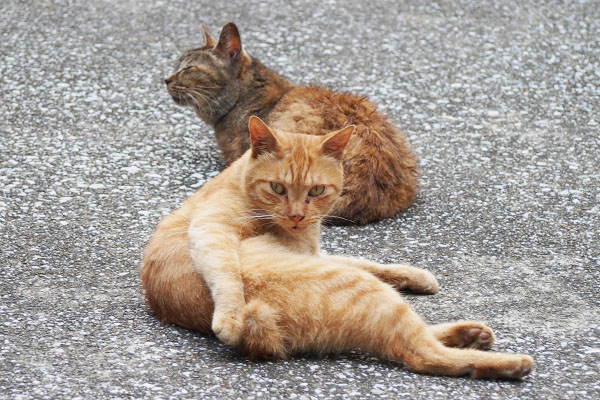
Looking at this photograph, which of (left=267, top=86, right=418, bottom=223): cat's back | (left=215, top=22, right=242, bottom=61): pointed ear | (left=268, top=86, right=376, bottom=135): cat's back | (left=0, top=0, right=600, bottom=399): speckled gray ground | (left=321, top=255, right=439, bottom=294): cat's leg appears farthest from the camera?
(left=215, top=22, right=242, bottom=61): pointed ear

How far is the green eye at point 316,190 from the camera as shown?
12.1 feet

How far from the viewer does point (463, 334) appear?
341cm

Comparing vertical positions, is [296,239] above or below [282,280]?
above

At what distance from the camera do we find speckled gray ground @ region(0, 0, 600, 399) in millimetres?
3311

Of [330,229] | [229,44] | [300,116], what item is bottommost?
[330,229]

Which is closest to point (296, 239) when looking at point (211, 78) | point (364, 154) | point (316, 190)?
point (316, 190)

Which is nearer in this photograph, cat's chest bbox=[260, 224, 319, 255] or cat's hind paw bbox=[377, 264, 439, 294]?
cat's chest bbox=[260, 224, 319, 255]

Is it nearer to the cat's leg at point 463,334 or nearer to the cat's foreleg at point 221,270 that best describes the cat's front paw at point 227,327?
the cat's foreleg at point 221,270

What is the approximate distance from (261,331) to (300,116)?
2481 millimetres

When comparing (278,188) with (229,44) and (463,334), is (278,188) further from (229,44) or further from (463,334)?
(229,44)

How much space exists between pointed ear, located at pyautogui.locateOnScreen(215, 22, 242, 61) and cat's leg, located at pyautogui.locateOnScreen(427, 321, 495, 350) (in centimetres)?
333

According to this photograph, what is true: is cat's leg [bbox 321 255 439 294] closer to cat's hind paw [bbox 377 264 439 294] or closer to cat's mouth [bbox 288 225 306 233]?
cat's hind paw [bbox 377 264 439 294]

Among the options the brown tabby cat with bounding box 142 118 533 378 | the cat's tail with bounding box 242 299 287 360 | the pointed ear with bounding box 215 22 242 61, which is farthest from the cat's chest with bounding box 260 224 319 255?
the pointed ear with bounding box 215 22 242 61

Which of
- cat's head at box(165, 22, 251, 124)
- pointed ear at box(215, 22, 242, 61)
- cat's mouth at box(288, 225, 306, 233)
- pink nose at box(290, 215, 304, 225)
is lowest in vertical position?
cat's mouth at box(288, 225, 306, 233)
